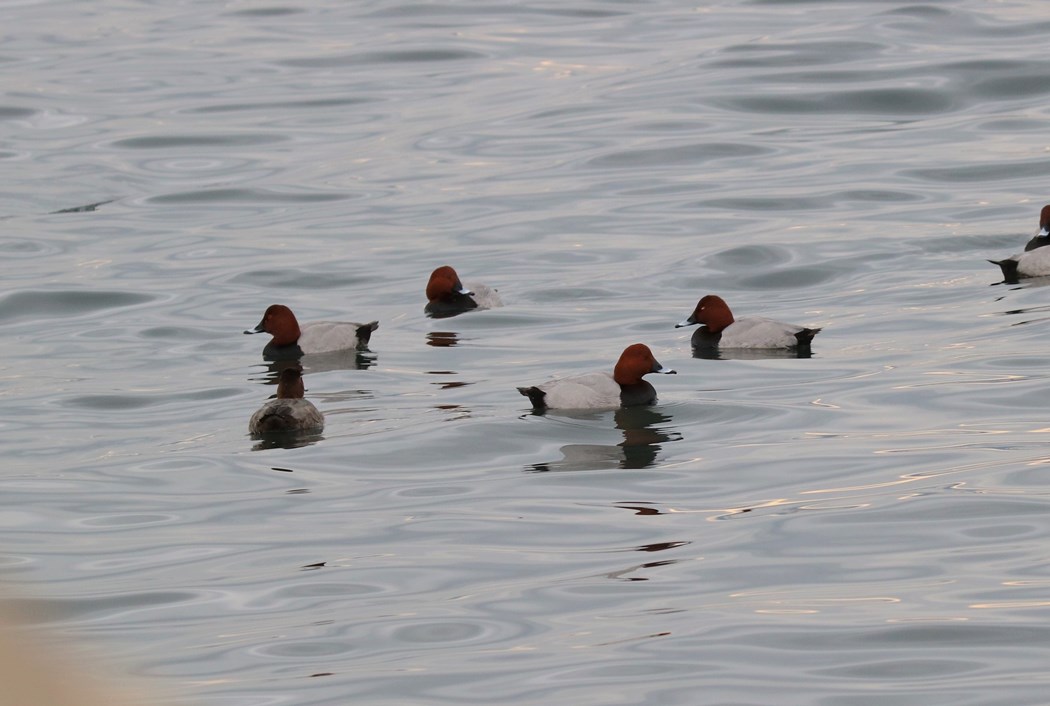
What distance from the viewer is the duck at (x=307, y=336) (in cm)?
1568

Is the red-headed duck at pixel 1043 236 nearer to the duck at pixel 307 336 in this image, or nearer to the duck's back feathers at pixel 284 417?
the duck at pixel 307 336

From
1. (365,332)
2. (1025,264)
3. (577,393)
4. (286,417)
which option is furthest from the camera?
(1025,264)

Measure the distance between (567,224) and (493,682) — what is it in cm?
1477

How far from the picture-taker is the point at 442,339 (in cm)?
1616

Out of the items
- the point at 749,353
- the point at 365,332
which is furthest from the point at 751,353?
the point at 365,332

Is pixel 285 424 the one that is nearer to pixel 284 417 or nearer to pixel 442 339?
pixel 284 417

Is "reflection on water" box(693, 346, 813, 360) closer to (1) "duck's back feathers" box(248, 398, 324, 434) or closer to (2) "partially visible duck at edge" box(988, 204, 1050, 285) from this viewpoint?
(2) "partially visible duck at edge" box(988, 204, 1050, 285)

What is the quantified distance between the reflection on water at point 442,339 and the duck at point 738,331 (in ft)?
7.03

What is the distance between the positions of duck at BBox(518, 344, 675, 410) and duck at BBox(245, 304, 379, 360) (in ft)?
11.2

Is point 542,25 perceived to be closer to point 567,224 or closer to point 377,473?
point 567,224

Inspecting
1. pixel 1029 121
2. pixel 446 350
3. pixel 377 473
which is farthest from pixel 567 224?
pixel 377 473

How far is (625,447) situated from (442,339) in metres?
4.88

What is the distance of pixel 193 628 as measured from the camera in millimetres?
8008

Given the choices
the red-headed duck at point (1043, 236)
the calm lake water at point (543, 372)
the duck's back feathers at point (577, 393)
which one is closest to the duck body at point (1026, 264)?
the calm lake water at point (543, 372)
